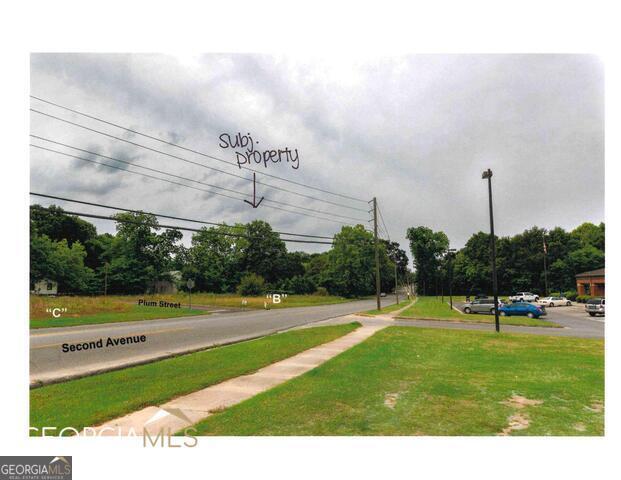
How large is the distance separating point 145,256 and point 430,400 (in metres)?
8.58

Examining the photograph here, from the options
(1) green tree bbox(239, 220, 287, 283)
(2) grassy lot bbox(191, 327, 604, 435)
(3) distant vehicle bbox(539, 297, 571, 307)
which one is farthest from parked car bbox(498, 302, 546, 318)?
(2) grassy lot bbox(191, 327, 604, 435)

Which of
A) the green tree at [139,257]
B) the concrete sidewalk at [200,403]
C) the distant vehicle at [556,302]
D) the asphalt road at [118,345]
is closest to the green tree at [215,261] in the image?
the green tree at [139,257]

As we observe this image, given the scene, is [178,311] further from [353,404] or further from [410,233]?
[353,404]

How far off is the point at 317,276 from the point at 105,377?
1761 cm

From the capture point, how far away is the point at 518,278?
5000 cm

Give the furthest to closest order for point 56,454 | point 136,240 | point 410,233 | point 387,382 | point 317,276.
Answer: point 317,276
point 410,233
point 136,240
point 387,382
point 56,454

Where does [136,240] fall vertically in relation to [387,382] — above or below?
above

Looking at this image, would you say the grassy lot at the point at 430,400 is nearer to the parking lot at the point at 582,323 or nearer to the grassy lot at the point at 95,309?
the grassy lot at the point at 95,309

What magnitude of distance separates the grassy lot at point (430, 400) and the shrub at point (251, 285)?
8.03m

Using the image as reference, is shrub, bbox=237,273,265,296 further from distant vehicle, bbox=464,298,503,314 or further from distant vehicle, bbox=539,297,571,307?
distant vehicle, bbox=539,297,571,307

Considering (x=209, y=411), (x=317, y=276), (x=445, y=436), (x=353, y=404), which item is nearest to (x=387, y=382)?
(x=353, y=404)

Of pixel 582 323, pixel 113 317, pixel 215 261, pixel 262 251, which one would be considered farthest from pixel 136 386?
pixel 582 323

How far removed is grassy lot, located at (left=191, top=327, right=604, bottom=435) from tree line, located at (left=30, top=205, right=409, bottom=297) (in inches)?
192

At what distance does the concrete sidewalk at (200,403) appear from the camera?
5039mm
